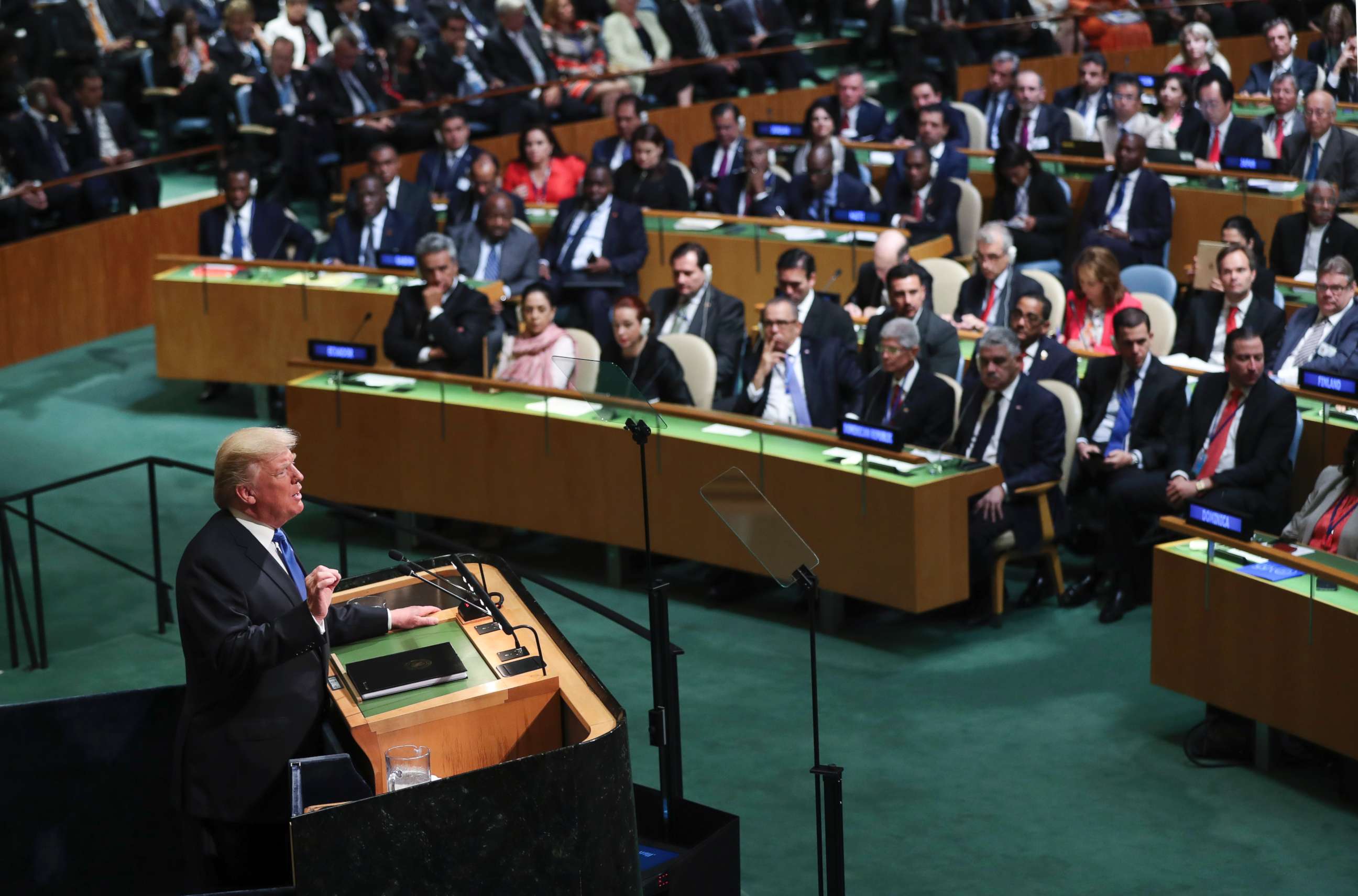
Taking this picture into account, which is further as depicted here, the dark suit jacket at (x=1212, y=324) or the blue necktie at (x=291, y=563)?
the dark suit jacket at (x=1212, y=324)

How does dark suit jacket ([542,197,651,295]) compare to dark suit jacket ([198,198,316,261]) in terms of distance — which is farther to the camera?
dark suit jacket ([198,198,316,261])

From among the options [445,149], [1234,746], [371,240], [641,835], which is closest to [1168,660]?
[1234,746]

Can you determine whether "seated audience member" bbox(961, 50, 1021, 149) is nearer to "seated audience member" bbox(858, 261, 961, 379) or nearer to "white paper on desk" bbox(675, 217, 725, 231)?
"white paper on desk" bbox(675, 217, 725, 231)

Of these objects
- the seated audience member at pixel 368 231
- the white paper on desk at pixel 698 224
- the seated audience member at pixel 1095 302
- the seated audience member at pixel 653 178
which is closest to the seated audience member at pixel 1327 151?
the seated audience member at pixel 1095 302

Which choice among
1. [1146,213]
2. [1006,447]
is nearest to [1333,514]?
[1006,447]

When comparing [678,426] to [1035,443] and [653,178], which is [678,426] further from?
[653,178]

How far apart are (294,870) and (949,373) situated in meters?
4.52

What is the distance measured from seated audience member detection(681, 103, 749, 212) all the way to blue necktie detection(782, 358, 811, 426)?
3677 millimetres

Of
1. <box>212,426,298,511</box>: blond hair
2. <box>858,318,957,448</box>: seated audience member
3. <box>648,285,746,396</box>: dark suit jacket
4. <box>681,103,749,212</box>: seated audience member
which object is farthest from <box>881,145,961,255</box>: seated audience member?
→ <box>212,426,298,511</box>: blond hair

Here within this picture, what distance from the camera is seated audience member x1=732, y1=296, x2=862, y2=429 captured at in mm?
6652

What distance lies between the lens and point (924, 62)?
13344 millimetres

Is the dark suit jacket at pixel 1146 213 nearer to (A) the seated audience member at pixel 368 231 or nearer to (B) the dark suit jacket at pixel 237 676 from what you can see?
(A) the seated audience member at pixel 368 231

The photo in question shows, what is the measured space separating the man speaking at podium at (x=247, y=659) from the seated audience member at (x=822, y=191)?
638cm

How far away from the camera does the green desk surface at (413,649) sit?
339 cm
